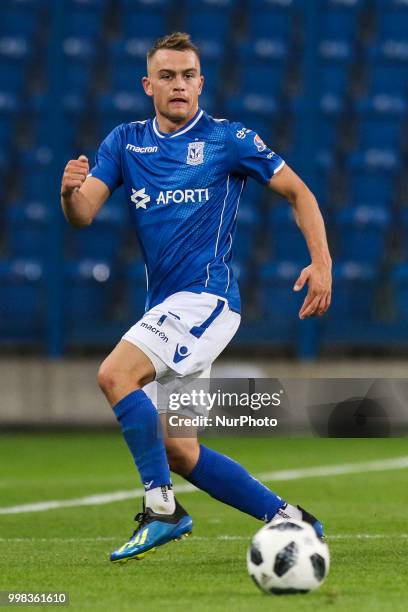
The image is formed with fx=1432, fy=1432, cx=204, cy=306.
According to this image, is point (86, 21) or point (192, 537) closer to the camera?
point (192, 537)

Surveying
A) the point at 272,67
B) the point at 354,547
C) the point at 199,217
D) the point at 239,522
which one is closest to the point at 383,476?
the point at 239,522

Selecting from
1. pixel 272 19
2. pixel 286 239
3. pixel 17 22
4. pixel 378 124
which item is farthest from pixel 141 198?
pixel 272 19

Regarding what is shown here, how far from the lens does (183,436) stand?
537cm

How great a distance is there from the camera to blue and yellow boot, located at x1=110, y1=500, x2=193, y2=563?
16.1 feet

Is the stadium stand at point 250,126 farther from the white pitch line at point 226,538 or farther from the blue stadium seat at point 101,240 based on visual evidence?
the white pitch line at point 226,538

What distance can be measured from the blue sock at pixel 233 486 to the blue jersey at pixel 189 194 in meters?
0.61

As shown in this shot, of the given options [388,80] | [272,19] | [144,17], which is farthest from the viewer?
[388,80]

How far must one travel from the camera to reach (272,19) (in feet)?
47.5

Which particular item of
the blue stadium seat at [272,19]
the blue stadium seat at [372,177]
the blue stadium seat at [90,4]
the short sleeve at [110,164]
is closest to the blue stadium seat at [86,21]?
the blue stadium seat at [90,4]

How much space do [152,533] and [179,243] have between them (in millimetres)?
1106

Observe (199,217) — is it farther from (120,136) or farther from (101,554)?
(101,554)

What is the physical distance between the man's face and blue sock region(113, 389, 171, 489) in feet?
3.71

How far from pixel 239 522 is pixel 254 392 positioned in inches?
65.2

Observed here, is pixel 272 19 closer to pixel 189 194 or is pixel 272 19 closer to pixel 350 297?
pixel 350 297
